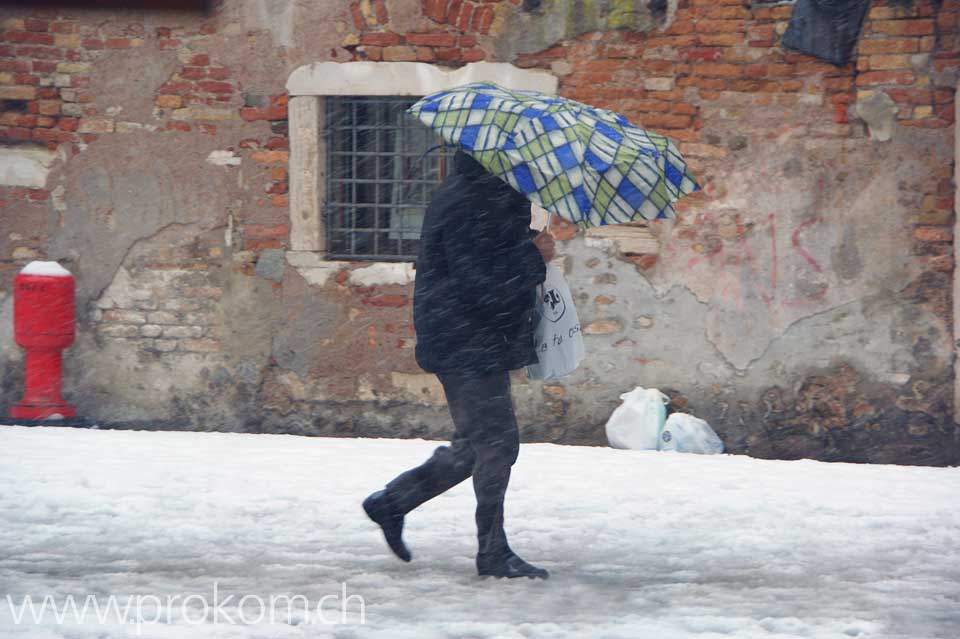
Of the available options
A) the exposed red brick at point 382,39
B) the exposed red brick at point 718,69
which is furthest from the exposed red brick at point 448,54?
the exposed red brick at point 718,69

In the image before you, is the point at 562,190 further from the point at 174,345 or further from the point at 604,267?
the point at 174,345

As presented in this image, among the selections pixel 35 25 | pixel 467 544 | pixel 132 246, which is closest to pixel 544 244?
pixel 467 544

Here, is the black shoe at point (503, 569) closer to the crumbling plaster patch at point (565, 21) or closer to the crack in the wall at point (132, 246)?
the crumbling plaster patch at point (565, 21)

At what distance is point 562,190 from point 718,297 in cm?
333

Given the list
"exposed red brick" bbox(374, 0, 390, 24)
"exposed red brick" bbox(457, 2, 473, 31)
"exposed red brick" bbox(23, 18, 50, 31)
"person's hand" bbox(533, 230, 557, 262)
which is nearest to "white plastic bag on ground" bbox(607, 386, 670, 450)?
"exposed red brick" bbox(457, 2, 473, 31)

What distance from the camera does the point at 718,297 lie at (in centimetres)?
704

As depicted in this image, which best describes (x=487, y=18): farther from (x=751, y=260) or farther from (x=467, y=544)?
(x=467, y=544)

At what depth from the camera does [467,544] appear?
4895mm

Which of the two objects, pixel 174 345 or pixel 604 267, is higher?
pixel 604 267

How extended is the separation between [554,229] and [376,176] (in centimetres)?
115

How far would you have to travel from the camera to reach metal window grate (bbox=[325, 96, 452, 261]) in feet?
24.3

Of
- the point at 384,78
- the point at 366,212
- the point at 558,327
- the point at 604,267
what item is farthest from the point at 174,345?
the point at 558,327

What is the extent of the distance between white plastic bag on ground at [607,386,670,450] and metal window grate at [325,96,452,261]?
1.52 meters

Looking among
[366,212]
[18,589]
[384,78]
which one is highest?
[384,78]
